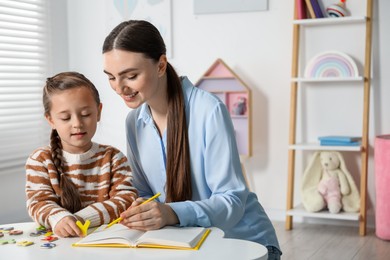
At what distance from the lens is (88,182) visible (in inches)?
59.5

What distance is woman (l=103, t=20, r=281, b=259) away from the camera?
1.48 m

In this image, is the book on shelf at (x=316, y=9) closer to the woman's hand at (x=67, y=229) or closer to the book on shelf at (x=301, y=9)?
the book on shelf at (x=301, y=9)

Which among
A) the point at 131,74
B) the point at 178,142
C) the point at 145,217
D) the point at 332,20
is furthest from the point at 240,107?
the point at 145,217

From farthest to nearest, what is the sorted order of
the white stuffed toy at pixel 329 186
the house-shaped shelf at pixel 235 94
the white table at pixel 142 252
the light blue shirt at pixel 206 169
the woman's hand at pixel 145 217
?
1. the house-shaped shelf at pixel 235 94
2. the white stuffed toy at pixel 329 186
3. the light blue shirt at pixel 206 169
4. the woman's hand at pixel 145 217
5. the white table at pixel 142 252

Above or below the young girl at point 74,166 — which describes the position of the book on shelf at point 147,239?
below

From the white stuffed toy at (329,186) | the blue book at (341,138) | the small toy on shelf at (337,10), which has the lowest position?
the white stuffed toy at (329,186)

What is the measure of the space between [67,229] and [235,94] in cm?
258

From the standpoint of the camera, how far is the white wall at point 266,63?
353 cm

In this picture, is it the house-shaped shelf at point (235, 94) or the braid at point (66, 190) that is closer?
the braid at point (66, 190)

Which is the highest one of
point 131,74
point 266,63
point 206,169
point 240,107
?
point 266,63

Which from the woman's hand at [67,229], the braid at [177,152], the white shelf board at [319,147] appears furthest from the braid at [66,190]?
the white shelf board at [319,147]

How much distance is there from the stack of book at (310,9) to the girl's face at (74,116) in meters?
2.30

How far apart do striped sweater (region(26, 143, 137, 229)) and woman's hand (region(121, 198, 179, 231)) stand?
0.52ft

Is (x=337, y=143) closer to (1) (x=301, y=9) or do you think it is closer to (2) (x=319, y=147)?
(2) (x=319, y=147)
